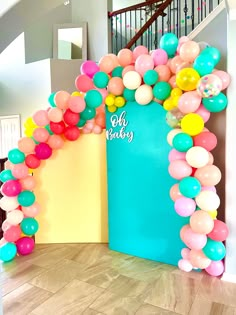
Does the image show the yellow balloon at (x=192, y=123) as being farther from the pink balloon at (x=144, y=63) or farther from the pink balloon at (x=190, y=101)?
the pink balloon at (x=144, y=63)

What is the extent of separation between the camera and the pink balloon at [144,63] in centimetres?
238

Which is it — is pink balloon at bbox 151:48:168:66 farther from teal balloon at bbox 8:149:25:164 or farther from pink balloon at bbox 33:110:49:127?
teal balloon at bbox 8:149:25:164

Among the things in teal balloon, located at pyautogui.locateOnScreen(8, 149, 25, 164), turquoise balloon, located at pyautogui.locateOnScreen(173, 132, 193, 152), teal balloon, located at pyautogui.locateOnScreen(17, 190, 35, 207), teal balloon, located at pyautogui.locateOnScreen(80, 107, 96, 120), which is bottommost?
teal balloon, located at pyautogui.locateOnScreen(17, 190, 35, 207)

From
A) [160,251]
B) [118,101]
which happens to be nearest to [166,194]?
[160,251]

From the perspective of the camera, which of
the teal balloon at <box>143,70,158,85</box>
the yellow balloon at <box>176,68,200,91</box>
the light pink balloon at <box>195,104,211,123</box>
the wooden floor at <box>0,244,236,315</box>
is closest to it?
the wooden floor at <box>0,244,236,315</box>

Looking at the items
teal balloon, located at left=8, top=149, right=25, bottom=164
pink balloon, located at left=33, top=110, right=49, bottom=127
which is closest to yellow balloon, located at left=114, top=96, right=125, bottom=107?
pink balloon, located at left=33, top=110, right=49, bottom=127

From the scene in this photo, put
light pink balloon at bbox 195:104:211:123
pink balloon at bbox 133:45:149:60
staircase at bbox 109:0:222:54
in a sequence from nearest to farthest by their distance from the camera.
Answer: light pink balloon at bbox 195:104:211:123
pink balloon at bbox 133:45:149:60
staircase at bbox 109:0:222:54

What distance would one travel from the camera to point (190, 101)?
2.14 meters

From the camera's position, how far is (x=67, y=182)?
10.1 feet

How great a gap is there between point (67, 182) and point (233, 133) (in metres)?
1.81

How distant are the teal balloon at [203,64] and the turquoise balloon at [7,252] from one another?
2.38 meters

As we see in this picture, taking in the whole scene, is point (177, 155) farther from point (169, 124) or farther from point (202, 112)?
point (202, 112)

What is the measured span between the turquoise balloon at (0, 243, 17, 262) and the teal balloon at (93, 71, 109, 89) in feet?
5.95

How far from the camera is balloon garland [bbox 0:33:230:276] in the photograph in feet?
7.02
